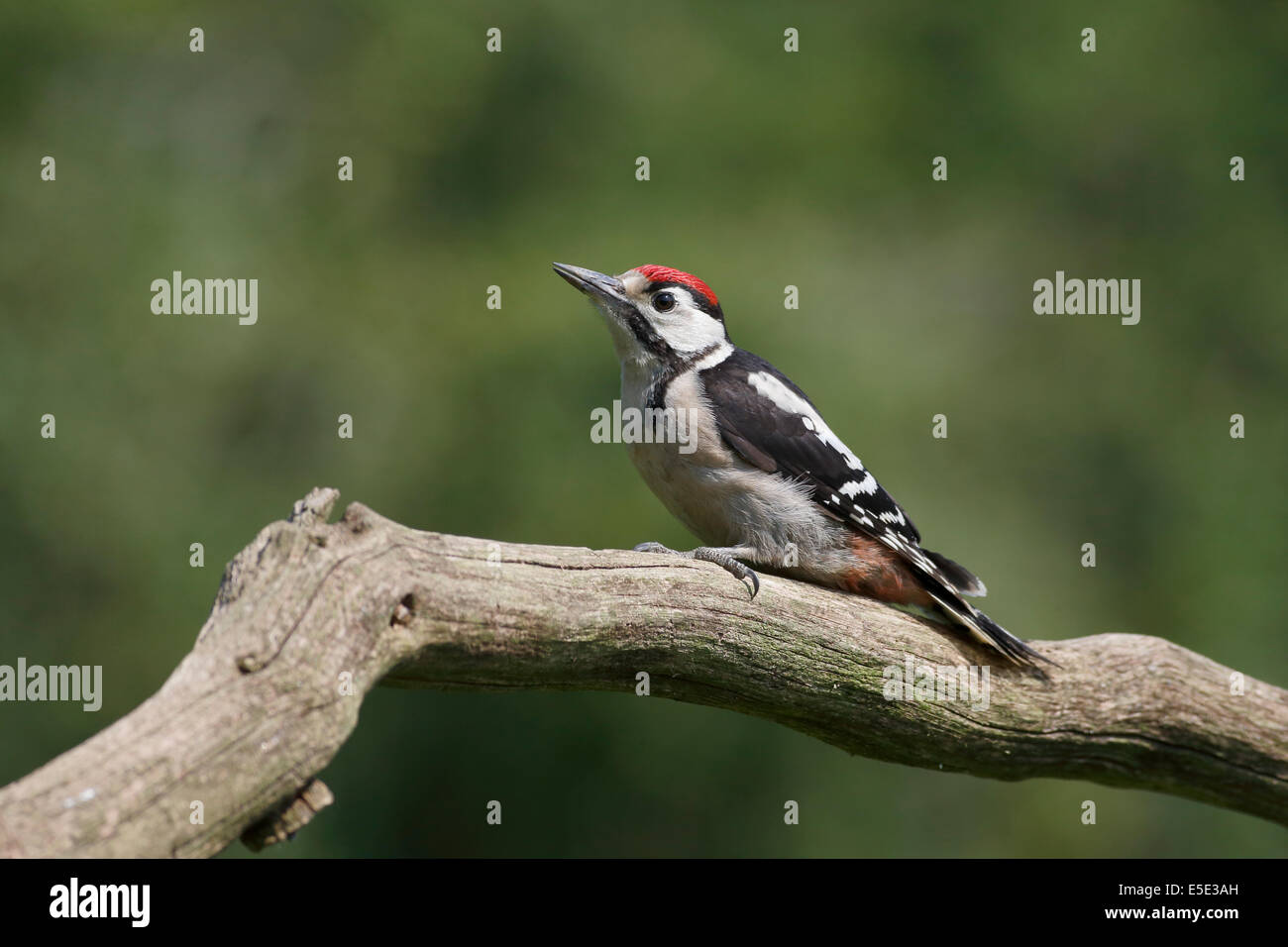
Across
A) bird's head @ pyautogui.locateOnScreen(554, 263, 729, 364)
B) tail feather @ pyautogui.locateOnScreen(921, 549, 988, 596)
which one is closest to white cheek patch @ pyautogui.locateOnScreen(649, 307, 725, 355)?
bird's head @ pyautogui.locateOnScreen(554, 263, 729, 364)

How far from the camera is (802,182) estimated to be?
951cm

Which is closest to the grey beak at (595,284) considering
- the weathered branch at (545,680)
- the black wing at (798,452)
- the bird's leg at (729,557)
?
the black wing at (798,452)

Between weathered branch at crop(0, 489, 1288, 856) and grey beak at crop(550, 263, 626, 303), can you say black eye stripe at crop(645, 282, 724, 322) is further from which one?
weathered branch at crop(0, 489, 1288, 856)

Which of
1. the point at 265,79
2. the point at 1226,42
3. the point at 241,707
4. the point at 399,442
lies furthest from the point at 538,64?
the point at 241,707

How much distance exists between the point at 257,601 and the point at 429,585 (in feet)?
1.47

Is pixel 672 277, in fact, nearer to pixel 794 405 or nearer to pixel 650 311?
pixel 650 311

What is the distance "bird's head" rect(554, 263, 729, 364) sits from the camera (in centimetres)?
450

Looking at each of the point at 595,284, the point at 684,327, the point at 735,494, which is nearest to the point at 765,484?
the point at 735,494

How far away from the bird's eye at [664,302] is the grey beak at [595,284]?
132 millimetres

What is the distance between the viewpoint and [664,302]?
4520mm

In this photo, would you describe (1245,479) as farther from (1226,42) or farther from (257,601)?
(257,601)

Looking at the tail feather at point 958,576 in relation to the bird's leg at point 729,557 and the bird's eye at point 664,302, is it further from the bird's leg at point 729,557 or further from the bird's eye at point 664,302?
the bird's eye at point 664,302

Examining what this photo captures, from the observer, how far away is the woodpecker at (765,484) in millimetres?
4129

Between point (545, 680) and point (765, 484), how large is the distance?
1100mm
